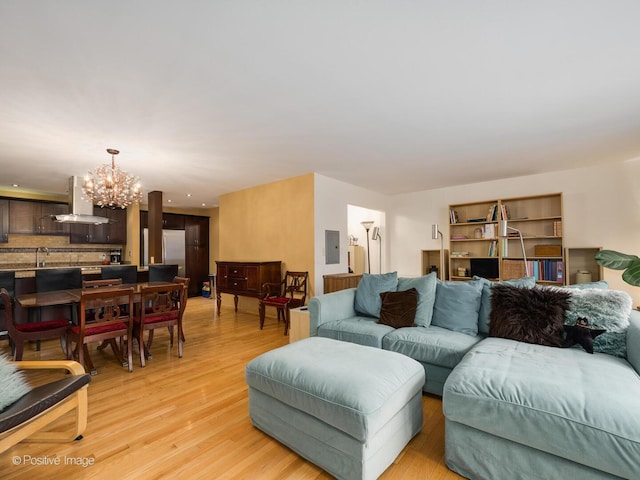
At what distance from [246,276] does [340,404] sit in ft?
13.0

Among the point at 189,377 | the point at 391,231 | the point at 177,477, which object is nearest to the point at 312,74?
the point at 177,477

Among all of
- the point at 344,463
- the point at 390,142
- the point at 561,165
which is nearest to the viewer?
the point at 344,463

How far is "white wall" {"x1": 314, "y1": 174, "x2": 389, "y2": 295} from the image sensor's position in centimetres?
487

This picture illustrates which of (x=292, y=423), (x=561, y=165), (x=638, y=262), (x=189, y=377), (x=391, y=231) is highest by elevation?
(x=561, y=165)

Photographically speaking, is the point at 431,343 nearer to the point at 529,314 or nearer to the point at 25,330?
the point at 529,314

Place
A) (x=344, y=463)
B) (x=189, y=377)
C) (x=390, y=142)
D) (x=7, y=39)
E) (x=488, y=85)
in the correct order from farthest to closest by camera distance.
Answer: (x=390, y=142) → (x=189, y=377) → (x=488, y=85) → (x=7, y=39) → (x=344, y=463)

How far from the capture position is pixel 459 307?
8.75 ft

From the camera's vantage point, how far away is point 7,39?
173 cm

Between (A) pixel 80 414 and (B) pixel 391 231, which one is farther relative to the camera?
(B) pixel 391 231

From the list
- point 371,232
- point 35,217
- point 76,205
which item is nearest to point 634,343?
point 371,232

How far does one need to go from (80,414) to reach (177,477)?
0.75 metres

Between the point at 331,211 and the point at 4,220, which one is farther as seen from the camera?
the point at 4,220

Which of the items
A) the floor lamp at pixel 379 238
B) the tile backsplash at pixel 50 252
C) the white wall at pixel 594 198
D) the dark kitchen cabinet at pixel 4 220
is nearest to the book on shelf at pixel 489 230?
the white wall at pixel 594 198

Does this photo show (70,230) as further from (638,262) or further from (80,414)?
(638,262)
